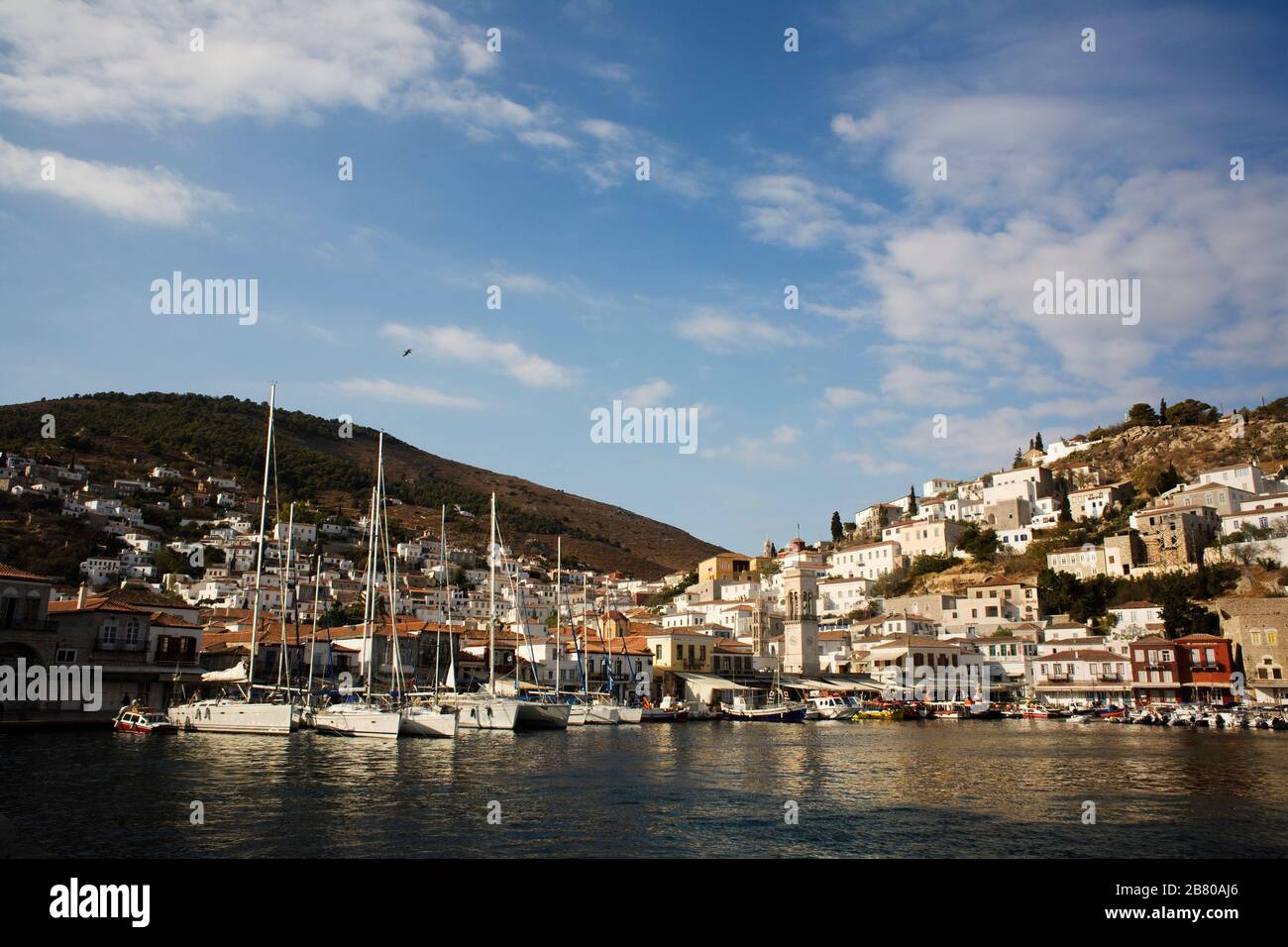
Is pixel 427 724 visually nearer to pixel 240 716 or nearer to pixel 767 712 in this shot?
pixel 240 716

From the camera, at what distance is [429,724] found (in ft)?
130

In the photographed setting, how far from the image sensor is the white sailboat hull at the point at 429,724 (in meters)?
39.5

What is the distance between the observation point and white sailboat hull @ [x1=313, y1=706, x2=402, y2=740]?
125 feet

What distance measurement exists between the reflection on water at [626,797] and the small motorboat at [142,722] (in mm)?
1438

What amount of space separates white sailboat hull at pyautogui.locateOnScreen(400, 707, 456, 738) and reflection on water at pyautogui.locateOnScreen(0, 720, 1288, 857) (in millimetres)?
1861

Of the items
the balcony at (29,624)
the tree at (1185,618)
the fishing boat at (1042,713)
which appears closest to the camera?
the balcony at (29,624)

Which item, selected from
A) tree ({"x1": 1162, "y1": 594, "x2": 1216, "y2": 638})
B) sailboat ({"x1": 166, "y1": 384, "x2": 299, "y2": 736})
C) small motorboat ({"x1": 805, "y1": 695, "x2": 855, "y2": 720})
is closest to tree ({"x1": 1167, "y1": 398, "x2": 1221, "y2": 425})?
tree ({"x1": 1162, "y1": 594, "x2": 1216, "y2": 638})

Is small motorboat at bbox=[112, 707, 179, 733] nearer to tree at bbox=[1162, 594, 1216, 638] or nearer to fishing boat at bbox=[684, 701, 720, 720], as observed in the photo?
fishing boat at bbox=[684, 701, 720, 720]

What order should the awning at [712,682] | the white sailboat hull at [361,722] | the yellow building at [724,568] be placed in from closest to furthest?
1. the white sailboat hull at [361,722]
2. the awning at [712,682]
3. the yellow building at [724,568]

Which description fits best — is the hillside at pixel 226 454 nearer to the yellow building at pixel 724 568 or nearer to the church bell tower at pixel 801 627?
the yellow building at pixel 724 568

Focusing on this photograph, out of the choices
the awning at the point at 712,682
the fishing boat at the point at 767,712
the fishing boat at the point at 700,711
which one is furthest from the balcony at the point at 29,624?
the awning at the point at 712,682

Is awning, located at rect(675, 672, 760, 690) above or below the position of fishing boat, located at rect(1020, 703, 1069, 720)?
above

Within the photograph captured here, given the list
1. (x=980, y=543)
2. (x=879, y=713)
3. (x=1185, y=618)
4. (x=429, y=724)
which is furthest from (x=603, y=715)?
(x=980, y=543)
